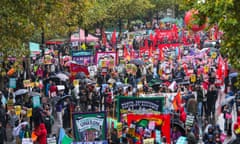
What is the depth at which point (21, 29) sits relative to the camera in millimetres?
18406

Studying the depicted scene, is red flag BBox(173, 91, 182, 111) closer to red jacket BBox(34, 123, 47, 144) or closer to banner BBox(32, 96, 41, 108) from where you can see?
banner BBox(32, 96, 41, 108)

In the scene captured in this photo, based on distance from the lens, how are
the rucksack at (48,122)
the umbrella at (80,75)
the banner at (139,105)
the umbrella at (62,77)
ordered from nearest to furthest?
the banner at (139,105) → the rucksack at (48,122) → the umbrella at (80,75) → the umbrella at (62,77)

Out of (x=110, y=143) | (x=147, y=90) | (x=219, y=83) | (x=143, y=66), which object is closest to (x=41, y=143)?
(x=110, y=143)

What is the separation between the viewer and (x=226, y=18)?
12172 mm

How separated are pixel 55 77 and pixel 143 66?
16.7 ft

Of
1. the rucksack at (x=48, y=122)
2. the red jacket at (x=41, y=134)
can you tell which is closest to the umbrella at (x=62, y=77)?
the rucksack at (x=48, y=122)

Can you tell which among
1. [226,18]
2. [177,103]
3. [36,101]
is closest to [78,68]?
[36,101]

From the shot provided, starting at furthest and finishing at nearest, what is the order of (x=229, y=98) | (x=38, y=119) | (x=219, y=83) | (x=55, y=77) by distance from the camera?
(x=55, y=77) → (x=219, y=83) → (x=229, y=98) → (x=38, y=119)

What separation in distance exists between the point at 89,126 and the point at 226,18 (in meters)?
5.06

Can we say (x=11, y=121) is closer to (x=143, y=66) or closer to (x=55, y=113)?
(x=55, y=113)

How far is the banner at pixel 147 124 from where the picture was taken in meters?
15.6

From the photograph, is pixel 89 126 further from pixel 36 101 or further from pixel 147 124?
pixel 36 101

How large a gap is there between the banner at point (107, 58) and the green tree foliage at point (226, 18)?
14.9 meters

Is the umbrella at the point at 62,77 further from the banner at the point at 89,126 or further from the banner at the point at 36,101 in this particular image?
the banner at the point at 89,126
